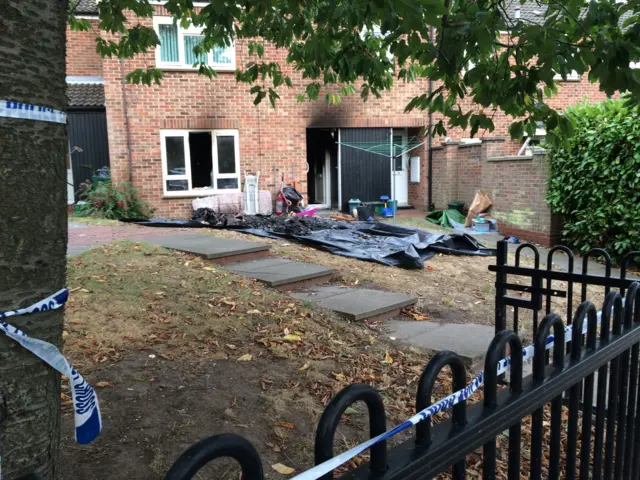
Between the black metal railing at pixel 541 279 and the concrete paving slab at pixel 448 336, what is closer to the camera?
the black metal railing at pixel 541 279

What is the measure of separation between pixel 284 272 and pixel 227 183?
29.3ft

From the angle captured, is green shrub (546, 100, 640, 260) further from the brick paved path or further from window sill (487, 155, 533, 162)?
the brick paved path

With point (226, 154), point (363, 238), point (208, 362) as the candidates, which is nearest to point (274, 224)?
point (363, 238)

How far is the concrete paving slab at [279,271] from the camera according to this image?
5809 mm

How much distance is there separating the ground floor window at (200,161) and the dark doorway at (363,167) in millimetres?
3212

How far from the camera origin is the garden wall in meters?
11.1

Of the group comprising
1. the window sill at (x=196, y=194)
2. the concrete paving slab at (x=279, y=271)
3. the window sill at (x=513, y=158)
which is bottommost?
the concrete paving slab at (x=279, y=271)

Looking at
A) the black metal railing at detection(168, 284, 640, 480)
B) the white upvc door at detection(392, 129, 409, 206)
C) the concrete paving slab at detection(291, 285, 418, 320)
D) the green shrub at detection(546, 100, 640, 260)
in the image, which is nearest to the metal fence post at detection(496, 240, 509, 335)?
the concrete paving slab at detection(291, 285, 418, 320)

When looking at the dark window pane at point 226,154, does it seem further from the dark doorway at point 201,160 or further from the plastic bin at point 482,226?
the plastic bin at point 482,226

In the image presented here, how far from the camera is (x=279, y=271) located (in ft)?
20.4

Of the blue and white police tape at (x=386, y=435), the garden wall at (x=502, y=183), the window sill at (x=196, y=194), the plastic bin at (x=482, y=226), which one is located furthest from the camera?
the window sill at (x=196, y=194)

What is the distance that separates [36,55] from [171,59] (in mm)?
13487

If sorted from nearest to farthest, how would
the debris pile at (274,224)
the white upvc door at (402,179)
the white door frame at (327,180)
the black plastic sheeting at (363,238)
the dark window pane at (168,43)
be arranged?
the black plastic sheeting at (363,238)
the debris pile at (274,224)
the dark window pane at (168,43)
the white upvc door at (402,179)
the white door frame at (327,180)

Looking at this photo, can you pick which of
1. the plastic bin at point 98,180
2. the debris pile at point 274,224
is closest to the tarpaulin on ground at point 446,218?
the debris pile at point 274,224
